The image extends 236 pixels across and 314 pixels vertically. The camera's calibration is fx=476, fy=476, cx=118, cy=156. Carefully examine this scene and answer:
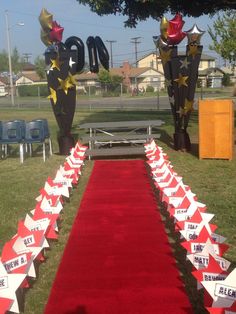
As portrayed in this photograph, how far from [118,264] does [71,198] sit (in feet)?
9.83

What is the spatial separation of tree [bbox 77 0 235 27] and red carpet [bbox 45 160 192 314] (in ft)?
29.5

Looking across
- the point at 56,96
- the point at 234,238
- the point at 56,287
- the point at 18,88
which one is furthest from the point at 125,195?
the point at 18,88

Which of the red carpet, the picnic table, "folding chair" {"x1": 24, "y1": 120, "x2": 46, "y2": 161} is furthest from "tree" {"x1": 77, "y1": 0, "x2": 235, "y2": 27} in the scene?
the red carpet

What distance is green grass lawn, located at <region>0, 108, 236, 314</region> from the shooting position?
4645 mm

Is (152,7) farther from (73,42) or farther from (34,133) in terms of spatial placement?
(34,133)

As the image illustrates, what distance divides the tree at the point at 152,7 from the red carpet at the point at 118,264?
9005mm

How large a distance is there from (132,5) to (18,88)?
60.2 metres

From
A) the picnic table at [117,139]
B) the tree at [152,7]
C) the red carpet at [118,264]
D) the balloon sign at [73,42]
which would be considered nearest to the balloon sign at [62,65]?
the balloon sign at [73,42]

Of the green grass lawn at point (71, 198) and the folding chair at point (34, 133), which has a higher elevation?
the folding chair at point (34, 133)

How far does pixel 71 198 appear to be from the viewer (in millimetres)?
7840

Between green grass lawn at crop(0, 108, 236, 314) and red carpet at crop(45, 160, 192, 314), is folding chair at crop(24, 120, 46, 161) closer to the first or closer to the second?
green grass lawn at crop(0, 108, 236, 314)

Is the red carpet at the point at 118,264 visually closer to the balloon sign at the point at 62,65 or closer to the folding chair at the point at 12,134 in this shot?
the folding chair at the point at 12,134

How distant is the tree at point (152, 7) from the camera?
15062 millimetres

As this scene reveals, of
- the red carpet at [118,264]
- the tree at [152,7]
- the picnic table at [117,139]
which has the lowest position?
the red carpet at [118,264]
